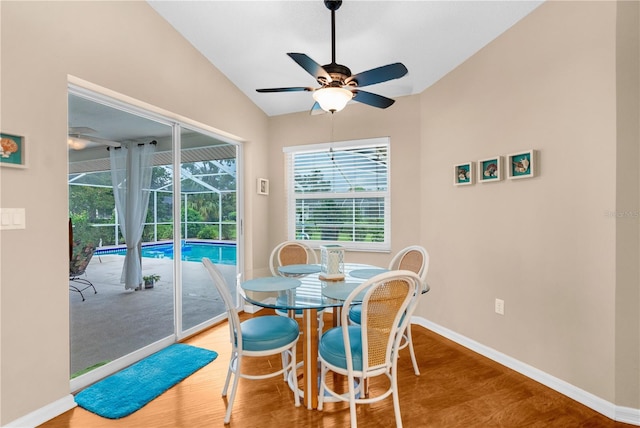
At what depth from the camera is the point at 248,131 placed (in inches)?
146

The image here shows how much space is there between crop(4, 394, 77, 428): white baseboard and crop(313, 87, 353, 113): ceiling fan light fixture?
7.92 feet

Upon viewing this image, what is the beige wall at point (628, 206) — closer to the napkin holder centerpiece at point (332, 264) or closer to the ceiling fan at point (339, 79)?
the ceiling fan at point (339, 79)

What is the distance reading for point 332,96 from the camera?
6.48 ft

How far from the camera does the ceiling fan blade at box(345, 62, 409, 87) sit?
1.81m

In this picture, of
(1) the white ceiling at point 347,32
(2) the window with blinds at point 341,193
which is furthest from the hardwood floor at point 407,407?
(1) the white ceiling at point 347,32

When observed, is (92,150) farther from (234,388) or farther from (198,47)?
(234,388)

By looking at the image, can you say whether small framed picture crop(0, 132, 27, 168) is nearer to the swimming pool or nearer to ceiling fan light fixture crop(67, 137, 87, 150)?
ceiling fan light fixture crop(67, 137, 87, 150)

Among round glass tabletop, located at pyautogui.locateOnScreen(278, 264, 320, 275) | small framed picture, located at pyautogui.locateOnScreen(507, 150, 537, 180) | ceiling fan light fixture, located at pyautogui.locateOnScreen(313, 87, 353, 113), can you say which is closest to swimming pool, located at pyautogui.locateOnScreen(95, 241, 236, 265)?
round glass tabletop, located at pyautogui.locateOnScreen(278, 264, 320, 275)

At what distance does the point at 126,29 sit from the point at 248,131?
61.2 inches

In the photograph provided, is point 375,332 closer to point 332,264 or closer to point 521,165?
point 332,264

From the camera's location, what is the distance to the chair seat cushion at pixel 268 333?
1.86 meters

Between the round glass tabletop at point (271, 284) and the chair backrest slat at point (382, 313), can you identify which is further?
the round glass tabletop at point (271, 284)

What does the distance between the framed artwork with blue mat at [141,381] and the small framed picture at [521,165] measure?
2788 mm

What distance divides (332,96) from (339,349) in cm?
149
